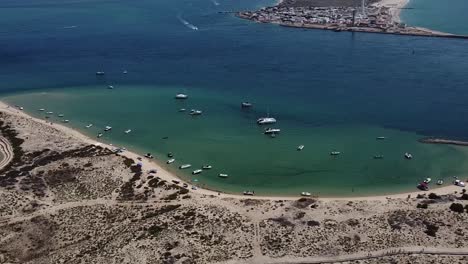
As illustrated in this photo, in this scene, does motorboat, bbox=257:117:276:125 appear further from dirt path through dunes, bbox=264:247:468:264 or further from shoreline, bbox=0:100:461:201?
dirt path through dunes, bbox=264:247:468:264

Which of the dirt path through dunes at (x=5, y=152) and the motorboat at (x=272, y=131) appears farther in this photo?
the motorboat at (x=272, y=131)

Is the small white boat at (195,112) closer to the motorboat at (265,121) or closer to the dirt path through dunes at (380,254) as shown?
the motorboat at (265,121)

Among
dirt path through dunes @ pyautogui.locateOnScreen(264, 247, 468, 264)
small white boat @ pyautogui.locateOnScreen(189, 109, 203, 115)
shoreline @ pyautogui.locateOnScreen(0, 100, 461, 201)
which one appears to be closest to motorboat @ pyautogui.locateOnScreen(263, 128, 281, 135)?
small white boat @ pyautogui.locateOnScreen(189, 109, 203, 115)

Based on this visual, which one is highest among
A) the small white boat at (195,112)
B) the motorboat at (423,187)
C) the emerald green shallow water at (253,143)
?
the small white boat at (195,112)

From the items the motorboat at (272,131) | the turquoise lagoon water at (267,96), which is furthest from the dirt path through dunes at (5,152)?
the motorboat at (272,131)

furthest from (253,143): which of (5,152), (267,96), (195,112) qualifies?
(5,152)

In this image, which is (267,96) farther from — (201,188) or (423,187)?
(423,187)

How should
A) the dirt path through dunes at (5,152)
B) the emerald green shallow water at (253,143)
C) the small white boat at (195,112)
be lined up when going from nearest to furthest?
the emerald green shallow water at (253,143)
the dirt path through dunes at (5,152)
the small white boat at (195,112)

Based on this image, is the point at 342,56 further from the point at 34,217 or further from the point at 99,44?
the point at 34,217
